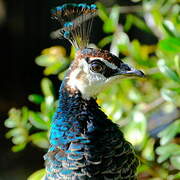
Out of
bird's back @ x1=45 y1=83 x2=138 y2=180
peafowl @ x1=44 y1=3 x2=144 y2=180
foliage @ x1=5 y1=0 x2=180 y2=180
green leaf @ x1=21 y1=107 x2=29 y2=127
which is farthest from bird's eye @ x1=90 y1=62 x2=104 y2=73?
green leaf @ x1=21 y1=107 x2=29 y2=127

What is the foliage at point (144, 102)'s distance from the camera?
5.98 ft

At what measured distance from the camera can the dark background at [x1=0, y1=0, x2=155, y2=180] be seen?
153 inches

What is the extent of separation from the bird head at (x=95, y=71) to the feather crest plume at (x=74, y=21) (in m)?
0.09

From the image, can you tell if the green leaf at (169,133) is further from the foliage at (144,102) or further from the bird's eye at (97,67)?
the bird's eye at (97,67)

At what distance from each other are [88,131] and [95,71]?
19 cm

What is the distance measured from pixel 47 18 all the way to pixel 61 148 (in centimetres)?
246

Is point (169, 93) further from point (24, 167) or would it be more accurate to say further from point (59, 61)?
point (24, 167)

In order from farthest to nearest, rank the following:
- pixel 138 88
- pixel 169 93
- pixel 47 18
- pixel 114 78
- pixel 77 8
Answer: pixel 47 18 → pixel 138 88 → pixel 169 93 → pixel 77 8 → pixel 114 78

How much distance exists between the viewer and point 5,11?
157 inches

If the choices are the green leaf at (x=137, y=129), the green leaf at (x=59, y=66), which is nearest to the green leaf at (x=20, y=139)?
the green leaf at (x=59, y=66)

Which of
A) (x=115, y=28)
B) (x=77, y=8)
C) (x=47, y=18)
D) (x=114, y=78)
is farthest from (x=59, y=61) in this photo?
(x=47, y=18)

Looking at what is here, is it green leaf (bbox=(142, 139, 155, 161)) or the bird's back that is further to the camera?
green leaf (bbox=(142, 139, 155, 161))

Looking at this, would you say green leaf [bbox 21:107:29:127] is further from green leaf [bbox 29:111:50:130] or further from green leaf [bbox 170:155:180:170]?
green leaf [bbox 170:155:180:170]

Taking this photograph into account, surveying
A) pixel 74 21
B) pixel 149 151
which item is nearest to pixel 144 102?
pixel 149 151
